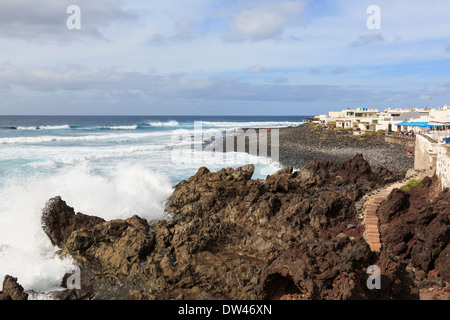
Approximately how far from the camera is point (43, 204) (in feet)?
46.2

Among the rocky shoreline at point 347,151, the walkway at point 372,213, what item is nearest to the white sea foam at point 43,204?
the walkway at point 372,213

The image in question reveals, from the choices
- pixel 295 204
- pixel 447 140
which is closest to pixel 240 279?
pixel 295 204

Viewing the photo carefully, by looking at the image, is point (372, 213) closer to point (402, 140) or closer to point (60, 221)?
point (60, 221)

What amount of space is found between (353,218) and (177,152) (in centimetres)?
2994

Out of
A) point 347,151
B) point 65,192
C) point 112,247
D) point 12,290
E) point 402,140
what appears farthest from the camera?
point 402,140

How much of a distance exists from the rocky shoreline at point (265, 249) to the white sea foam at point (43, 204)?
64cm

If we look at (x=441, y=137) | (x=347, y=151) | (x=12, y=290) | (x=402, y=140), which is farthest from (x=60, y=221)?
(x=402, y=140)

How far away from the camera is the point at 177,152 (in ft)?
137

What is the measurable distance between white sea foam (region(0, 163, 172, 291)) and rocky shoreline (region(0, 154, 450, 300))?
637 mm

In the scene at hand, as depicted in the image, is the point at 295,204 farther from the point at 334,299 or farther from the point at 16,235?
the point at 16,235

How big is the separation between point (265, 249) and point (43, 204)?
7.88 metres

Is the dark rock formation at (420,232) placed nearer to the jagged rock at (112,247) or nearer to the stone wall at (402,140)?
the jagged rock at (112,247)

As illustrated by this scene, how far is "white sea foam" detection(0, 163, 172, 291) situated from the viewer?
1110 centimetres

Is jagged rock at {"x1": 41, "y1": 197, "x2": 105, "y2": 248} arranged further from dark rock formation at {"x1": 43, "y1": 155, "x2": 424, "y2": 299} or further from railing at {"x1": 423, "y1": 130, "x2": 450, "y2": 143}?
railing at {"x1": 423, "y1": 130, "x2": 450, "y2": 143}
